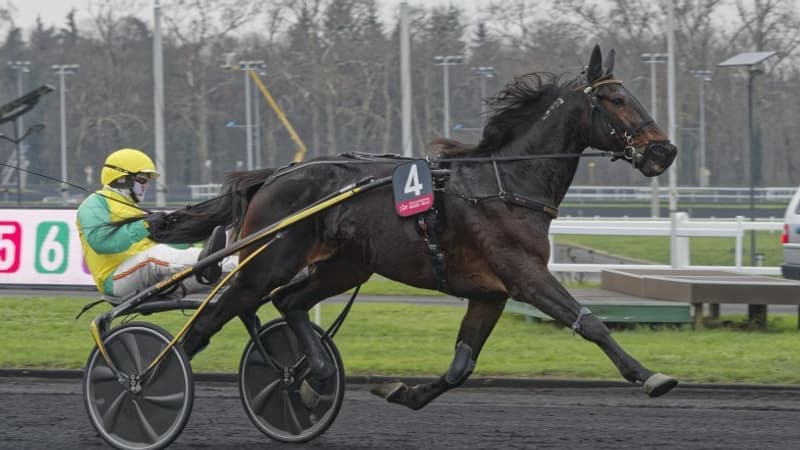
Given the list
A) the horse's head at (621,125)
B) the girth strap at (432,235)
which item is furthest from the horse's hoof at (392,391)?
the horse's head at (621,125)

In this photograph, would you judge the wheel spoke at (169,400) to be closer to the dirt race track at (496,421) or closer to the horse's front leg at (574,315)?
the dirt race track at (496,421)

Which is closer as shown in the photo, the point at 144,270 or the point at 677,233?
the point at 144,270

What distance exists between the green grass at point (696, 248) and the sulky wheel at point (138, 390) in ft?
51.6

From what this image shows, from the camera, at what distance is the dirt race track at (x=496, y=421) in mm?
6371

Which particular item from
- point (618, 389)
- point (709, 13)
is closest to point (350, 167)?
point (618, 389)

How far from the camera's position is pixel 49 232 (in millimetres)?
12688

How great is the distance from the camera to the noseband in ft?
19.9

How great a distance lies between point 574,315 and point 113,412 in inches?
90.5

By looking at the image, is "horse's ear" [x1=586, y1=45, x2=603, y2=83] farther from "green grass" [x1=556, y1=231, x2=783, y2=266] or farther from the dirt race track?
"green grass" [x1=556, y1=231, x2=783, y2=266]

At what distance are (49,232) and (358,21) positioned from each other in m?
29.8

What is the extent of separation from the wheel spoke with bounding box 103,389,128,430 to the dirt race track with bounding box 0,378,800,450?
16 centimetres

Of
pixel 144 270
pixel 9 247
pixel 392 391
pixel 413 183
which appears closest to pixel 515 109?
pixel 413 183

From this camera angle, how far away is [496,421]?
7078 millimetres

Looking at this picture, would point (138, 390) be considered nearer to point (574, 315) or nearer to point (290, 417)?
point (290, 417)
